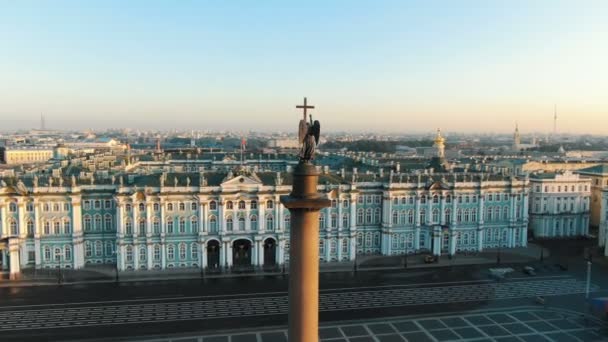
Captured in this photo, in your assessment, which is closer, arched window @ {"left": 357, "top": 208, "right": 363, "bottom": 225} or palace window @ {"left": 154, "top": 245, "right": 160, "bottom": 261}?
palace window @ {"left": 154, "top": 245, "right": 160, "bottom": 261}

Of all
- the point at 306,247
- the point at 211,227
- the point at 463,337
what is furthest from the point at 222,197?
the point at 306,247

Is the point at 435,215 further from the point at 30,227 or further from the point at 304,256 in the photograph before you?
the point at 304,256

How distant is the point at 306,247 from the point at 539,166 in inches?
4209

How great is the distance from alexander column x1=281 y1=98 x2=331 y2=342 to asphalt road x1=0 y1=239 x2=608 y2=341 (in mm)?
27641

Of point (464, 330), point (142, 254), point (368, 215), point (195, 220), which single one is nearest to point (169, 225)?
point (195, 220)

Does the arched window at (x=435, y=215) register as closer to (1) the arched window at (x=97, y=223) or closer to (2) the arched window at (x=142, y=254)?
(2) the arched window at (x=142, y=254)

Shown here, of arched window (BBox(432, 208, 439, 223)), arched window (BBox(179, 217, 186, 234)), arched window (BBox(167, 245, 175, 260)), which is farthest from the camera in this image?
arched window (BBox(432, 208, 439, 223))

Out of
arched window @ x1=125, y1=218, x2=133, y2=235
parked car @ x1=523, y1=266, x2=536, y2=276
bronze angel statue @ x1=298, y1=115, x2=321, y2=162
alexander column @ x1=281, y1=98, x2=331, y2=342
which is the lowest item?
parked car @ x1=523, y1=266, x2=536, y2=276

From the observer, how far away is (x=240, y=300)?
54000mm

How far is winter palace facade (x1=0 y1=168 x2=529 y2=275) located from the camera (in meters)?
64.9

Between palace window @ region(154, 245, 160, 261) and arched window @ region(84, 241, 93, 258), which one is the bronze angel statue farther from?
arched window @ region(84, 241, 93, 258)

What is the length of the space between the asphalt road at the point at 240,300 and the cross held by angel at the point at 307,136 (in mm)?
29645

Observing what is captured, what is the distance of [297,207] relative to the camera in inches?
781

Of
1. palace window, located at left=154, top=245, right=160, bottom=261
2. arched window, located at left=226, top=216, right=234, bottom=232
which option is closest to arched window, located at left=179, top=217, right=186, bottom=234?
palace window, located at left=154, top=245, right=160, bottom=261
